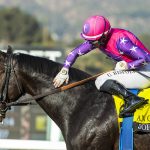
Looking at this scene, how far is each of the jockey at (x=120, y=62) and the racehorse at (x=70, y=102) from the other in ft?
0.40

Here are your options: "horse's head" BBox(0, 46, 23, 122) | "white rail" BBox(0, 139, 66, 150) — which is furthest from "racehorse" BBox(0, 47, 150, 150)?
"white rail" BBox(0, 139, 66, 150)

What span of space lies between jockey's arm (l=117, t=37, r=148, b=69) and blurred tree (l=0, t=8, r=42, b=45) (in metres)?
77.0

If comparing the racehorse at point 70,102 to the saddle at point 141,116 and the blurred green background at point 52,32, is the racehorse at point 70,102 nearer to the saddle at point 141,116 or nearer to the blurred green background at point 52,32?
the saddle at point 141,116

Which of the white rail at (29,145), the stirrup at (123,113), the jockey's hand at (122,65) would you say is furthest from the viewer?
the white rail at (29,145)

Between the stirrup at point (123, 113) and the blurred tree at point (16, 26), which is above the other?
the blurred tree at point (16, 26)

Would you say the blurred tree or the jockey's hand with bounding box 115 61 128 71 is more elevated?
the blurred tree

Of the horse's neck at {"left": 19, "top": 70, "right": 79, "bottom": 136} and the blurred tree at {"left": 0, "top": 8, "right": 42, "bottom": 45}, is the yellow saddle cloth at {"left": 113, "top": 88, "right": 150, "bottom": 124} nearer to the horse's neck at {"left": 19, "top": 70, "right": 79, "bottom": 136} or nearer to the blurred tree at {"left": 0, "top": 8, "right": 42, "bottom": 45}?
the horse's neck at {"left": 19, "top": 70, "right": 79, "bottom": 136}

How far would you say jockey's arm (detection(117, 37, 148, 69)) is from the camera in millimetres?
6340

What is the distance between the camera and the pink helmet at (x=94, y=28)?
6.41 m

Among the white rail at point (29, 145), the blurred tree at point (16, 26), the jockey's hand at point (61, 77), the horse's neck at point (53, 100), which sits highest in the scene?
the blurred tree at point (16, 26)

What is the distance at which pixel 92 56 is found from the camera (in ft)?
123

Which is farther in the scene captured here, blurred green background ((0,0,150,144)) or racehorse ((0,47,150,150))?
blurred green background ((0,0,150,144))

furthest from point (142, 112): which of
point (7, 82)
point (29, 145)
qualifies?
point (29, 145)

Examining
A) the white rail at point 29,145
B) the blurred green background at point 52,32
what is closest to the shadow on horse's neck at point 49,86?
the blurred green background at point 52,32
